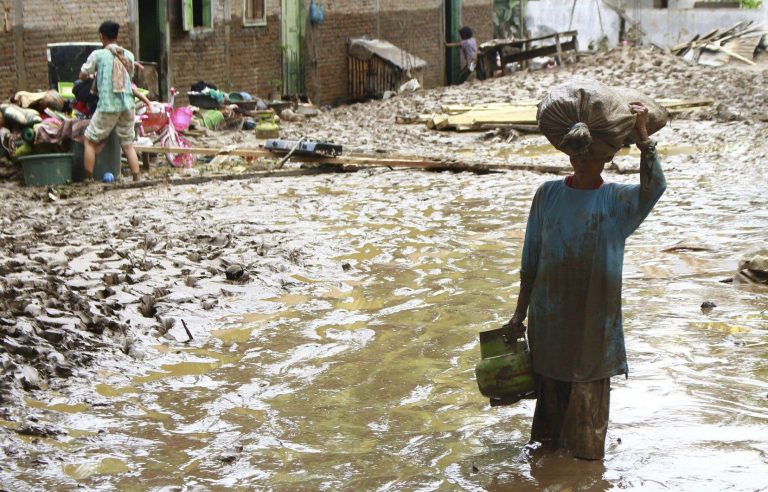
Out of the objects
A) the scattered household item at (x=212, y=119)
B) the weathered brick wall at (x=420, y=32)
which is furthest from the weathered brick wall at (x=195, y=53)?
the weathered brick wall at (x=420, y=32)

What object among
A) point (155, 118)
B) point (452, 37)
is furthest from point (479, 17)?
point (155, 118)

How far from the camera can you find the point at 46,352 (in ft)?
18.9

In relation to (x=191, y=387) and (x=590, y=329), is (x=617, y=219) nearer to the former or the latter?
(x=590, y=329)

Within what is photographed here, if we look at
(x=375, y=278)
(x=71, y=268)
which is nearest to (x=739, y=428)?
(x=375, y=278)

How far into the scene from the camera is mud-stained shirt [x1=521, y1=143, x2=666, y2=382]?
4172 millimetres

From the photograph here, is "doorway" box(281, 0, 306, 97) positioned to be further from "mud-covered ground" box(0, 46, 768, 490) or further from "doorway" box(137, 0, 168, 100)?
"mud-covered ground" box(0, 46, 768, 490)

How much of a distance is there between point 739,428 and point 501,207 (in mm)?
6050

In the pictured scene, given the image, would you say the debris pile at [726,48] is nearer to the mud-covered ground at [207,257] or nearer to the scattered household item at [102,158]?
the mud-covered ground at [207,257]

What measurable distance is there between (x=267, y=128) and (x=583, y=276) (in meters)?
12.1

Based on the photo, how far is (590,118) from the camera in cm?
407

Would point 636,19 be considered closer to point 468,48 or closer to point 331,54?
point 468,48

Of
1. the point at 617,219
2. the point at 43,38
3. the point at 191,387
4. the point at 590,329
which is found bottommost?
the point at 191,387

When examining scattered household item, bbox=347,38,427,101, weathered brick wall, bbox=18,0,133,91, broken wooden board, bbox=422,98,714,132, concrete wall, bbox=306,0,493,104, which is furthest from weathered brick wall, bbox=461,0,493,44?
weathered brick wall, bbox=18,0,133,91

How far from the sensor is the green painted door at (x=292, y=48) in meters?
21.7
